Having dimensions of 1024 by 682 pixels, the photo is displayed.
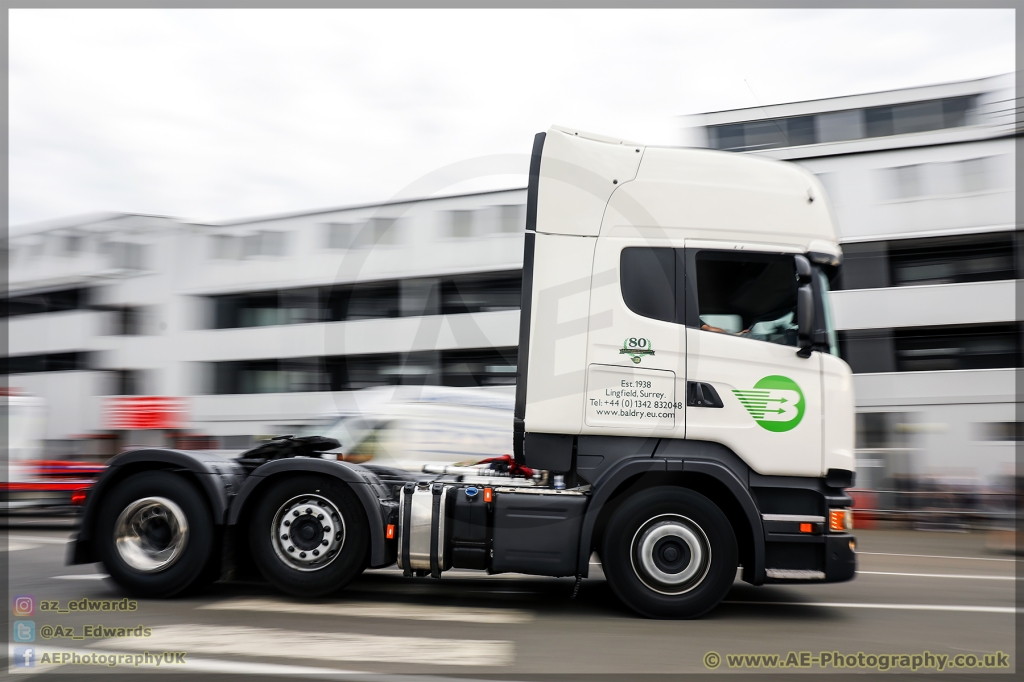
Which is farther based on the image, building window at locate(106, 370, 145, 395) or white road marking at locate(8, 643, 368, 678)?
building window at locate(106, 370, 145, 395)

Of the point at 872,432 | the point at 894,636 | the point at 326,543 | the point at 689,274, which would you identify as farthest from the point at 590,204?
the point at 872,432

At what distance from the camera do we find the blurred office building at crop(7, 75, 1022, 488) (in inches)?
1010

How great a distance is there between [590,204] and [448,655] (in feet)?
11.7

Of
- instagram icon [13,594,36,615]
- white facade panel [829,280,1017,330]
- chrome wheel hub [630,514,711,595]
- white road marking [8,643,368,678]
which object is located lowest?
instagram icon [13,594,36,615]

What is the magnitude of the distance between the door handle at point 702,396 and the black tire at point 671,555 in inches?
27.2

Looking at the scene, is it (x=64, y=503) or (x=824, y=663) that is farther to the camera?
(x=64, y=503)

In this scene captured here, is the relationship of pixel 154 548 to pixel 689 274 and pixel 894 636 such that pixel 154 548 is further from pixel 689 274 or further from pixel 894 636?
pixel 894 636

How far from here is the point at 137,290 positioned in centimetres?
3759

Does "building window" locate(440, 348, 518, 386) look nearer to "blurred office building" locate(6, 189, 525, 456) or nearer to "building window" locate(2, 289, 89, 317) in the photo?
"blurred office building" locate(6, 189, 525, 456)

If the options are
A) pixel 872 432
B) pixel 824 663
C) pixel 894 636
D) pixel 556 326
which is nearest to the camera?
pixel 824 663

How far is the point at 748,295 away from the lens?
20.7 ft

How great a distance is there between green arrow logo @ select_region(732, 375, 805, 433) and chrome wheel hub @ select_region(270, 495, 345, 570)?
11.2ft

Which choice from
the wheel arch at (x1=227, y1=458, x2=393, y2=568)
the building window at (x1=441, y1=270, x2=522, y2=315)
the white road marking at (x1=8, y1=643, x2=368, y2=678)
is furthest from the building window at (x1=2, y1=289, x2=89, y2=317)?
the white road marking at (x1=8, y1=643, x2=368, y2=678)

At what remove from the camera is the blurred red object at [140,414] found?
1751 centimetres
